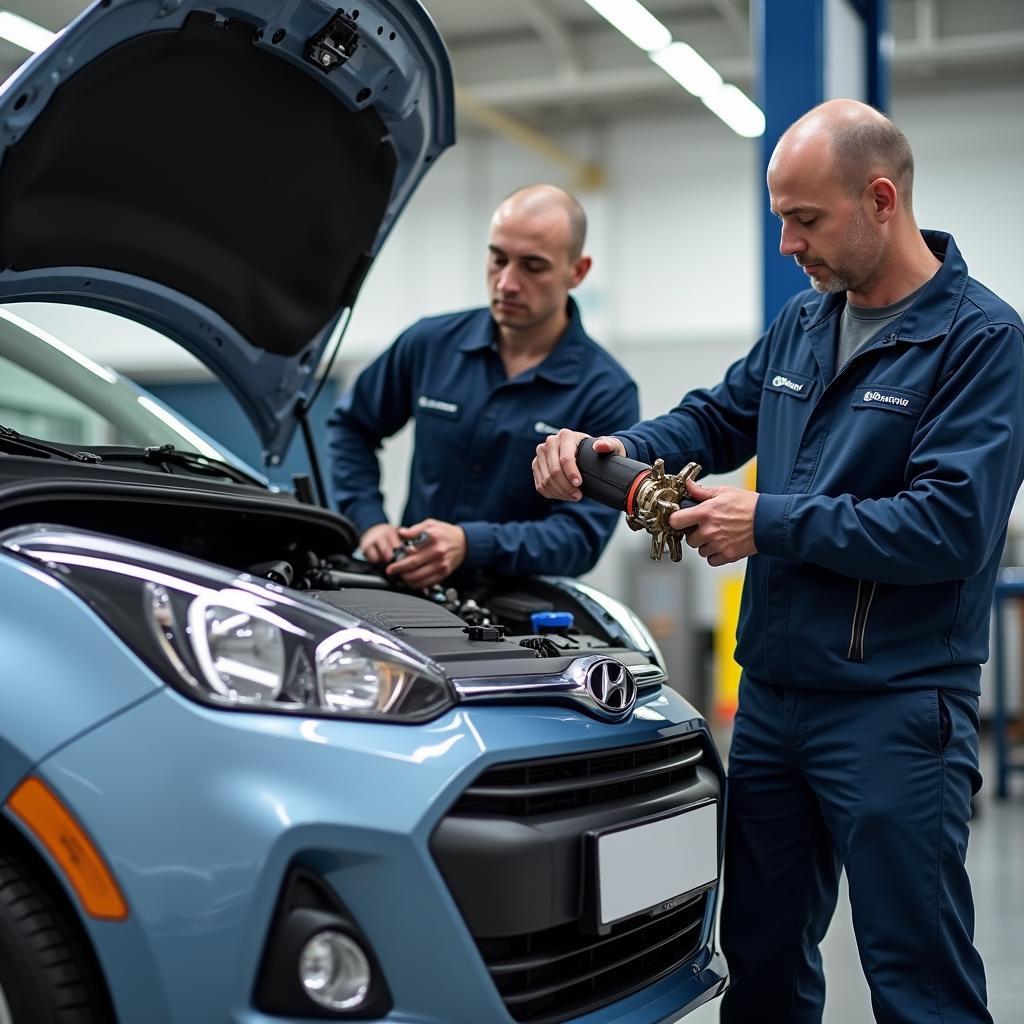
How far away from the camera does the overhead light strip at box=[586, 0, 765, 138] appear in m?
7.43

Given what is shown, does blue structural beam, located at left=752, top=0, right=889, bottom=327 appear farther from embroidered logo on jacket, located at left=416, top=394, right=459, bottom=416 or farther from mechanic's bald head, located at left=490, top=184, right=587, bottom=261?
embroidered logo on jacket, located at left=416, top=394, right=459, bottom=416

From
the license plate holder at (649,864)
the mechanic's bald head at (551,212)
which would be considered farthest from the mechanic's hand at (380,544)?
the license plate holder at (649,864)

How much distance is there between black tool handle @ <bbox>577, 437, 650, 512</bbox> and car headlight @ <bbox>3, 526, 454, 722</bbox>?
0.48 metres

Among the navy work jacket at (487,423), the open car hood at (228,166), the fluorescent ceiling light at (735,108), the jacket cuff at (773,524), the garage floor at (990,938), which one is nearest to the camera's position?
the jacket cuff at (773,524)

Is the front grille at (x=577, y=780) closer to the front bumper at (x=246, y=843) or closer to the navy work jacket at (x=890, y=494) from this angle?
the front bumper at (x=246, y=843)

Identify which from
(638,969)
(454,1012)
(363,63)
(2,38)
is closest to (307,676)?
(454,1012)

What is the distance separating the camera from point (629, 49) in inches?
357

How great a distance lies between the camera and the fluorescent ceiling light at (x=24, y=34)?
177 centimetres

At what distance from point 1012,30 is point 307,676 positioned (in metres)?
8.47

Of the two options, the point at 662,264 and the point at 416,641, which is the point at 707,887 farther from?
the point at 662,264

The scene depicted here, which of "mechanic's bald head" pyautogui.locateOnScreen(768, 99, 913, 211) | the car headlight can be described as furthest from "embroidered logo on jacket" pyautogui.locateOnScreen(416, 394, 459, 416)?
the car headlight

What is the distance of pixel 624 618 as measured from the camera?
2305 mm

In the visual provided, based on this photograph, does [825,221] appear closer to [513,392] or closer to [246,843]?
[513,392]

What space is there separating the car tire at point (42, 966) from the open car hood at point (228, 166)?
39.3 inches
